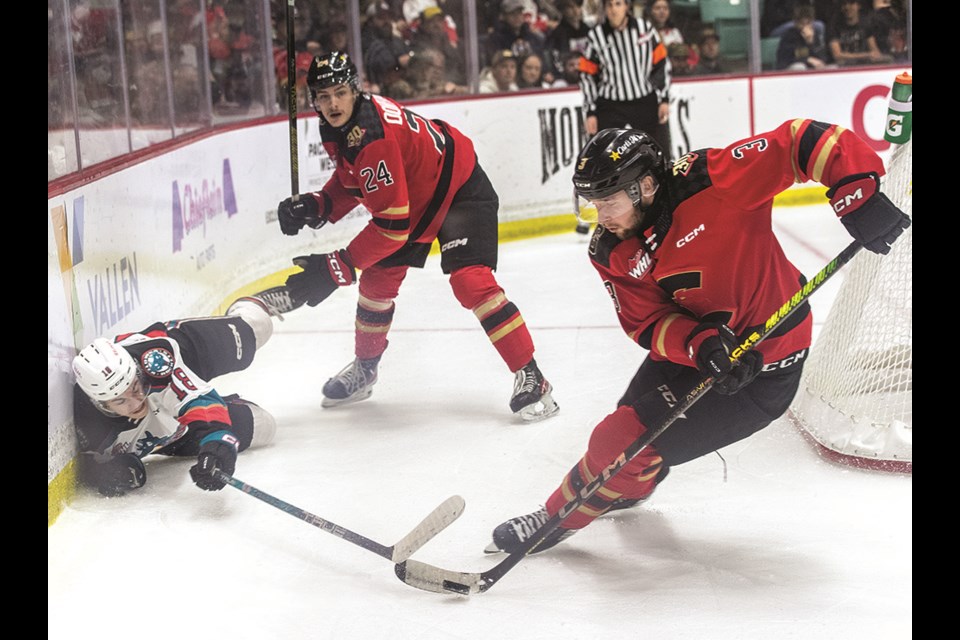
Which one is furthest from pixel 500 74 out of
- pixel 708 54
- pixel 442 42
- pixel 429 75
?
pixel 708 54

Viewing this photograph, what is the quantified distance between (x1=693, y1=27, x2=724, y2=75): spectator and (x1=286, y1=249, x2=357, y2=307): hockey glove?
4209 millimetres

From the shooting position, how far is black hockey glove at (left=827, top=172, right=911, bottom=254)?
200 centimetres

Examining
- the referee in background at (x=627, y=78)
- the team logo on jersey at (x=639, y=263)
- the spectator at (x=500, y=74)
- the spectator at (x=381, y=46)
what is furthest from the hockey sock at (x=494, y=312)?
the spectator at (x=500, y=74)

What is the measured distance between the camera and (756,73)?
6.95m

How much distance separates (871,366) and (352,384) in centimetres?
152

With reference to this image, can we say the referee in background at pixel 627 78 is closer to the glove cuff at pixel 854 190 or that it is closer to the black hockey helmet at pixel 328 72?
→ the black hockey helmet at pixel 328 72

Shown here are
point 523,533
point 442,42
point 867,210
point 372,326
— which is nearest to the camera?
point 867,210

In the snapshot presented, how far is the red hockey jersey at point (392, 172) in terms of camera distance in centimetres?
313

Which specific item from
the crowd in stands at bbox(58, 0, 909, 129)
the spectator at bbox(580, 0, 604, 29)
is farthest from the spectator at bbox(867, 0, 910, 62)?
the spectator at bbox(580, 0, 604, 29)

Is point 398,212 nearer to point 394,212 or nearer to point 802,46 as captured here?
point 394,212

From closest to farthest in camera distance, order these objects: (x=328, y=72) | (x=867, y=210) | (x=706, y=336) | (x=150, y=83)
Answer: (x=867, y=210), (x=706, y=336), (x=328, y=72), (x=150, y=83)

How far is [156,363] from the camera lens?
2.76 m

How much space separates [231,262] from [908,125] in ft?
9.80
